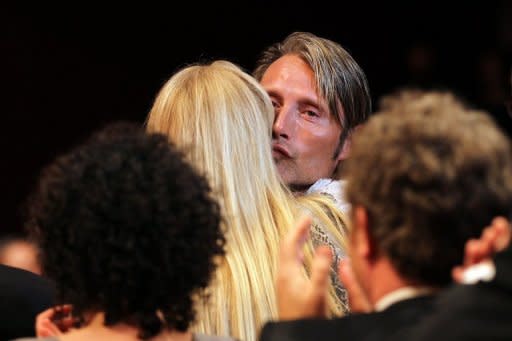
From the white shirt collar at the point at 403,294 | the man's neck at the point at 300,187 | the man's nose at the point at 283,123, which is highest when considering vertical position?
the man's nose at the point at 283,123

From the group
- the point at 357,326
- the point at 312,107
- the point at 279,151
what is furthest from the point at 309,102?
the point at 357,326

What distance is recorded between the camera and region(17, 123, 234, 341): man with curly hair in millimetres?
1774

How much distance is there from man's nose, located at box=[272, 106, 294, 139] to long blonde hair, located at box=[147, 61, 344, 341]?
380mm

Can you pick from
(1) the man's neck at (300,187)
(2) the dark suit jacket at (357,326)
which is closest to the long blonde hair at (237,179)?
(1) the man's neck at (300,187)

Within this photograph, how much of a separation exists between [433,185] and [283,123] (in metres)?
1.45

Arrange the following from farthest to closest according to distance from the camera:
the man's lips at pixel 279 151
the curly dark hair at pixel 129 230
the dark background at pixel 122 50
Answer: the dark background at pixel 122 50
the man's lips at pixel 279 151
the curly dark hair at pixel 129 230

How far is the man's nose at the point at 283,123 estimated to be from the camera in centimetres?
302

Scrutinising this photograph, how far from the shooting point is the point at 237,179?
2.50 meters

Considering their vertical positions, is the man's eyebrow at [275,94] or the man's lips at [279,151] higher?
the man's eyebrow at [275,94]

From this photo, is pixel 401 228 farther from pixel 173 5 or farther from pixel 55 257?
pixel 173 5

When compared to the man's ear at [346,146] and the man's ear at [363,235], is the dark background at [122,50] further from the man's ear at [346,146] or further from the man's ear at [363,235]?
the man's ear at [363,235]

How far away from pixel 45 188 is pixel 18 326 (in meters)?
0.53

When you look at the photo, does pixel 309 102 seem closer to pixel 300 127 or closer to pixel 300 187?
pixel 300 127

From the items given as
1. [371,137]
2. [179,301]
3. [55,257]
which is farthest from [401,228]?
[55,257]
